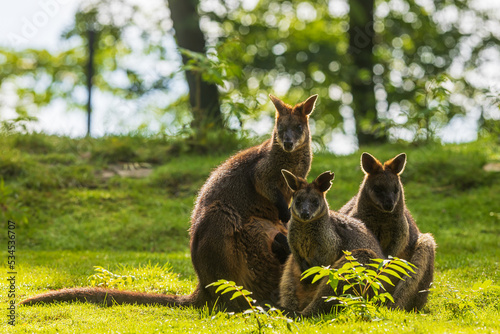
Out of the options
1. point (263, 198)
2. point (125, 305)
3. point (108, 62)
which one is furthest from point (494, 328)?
point (108, 62)

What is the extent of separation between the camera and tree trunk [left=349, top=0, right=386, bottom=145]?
19.2 m

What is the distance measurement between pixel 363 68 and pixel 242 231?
15.2 metres

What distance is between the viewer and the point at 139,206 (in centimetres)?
1182

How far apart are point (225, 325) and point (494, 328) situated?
7.26 feet

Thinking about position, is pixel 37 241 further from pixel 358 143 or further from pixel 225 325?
pixel 358 143

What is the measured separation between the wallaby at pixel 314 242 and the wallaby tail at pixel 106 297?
1142 millimetres

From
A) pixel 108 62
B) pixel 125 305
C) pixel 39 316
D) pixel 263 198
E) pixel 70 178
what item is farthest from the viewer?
pixel 108 62

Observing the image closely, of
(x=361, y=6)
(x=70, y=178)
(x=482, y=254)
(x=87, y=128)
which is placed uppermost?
(x=361, y=6)

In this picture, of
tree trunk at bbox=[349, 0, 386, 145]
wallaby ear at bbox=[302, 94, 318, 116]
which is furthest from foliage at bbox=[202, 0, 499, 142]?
wallaby ear at bbox=[302, 94, 318, 116]

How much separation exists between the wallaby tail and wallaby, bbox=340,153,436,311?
6.70ft

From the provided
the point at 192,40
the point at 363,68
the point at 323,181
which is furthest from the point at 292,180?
the point at 363,68

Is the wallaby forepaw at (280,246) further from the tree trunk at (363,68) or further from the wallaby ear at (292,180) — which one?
the tree trunk at (363,68)

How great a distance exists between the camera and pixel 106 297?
20.2 feet

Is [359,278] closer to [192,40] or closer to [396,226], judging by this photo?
[396,226]
